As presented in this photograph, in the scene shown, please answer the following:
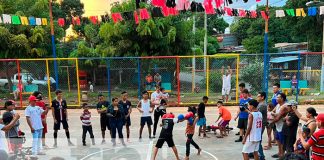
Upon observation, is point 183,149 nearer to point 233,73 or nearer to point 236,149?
point 236,149

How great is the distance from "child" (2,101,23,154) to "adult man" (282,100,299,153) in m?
6.42

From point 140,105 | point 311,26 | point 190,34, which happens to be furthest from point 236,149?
point 311,26

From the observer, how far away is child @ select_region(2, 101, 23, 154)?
296 inches

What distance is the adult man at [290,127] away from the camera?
747 centimetres

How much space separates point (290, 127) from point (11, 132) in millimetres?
6625

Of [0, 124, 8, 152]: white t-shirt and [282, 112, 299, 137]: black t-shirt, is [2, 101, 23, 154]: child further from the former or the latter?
[282, 112, 299, 137]: black t-shirt

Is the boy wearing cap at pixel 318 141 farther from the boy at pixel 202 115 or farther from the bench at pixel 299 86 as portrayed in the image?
the bench at pixel 299 86

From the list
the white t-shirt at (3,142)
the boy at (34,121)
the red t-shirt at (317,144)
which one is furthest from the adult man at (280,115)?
the white t-shirt at (3,142)

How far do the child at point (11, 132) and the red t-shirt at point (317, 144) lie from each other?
20.9 feet

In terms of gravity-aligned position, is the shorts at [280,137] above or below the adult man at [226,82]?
below

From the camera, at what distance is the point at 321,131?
5391 millimetres

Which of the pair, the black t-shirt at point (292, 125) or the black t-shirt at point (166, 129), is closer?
the black t-shirt at point (292, 125)

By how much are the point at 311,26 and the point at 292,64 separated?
614cm

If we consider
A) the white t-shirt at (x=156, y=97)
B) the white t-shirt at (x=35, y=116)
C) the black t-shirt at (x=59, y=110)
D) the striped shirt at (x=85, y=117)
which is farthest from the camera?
the white t-shirt at (x=156, y=97)
